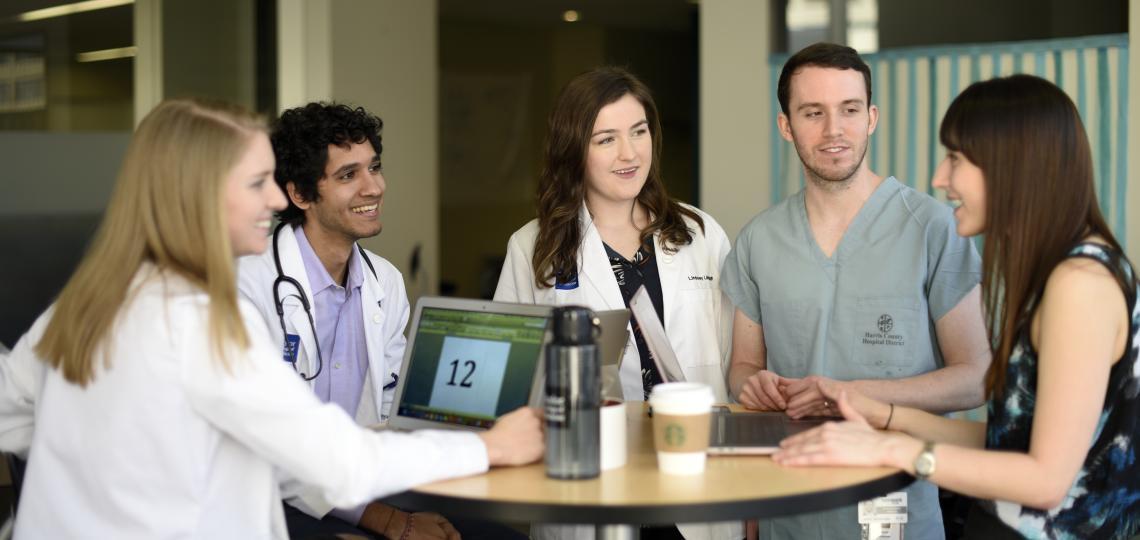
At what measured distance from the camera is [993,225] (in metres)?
1.92

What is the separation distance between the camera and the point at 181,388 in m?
1.73

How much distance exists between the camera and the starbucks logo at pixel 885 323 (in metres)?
2.58

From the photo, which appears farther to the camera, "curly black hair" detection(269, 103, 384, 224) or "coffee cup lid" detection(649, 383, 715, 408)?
"curly black hair" detection(269, 103, 384, 224)

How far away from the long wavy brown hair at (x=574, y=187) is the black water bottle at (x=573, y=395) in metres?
1.04

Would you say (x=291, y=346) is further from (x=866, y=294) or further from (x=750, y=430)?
(x=866, y=294)

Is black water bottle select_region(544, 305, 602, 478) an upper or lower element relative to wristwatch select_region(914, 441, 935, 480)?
upper

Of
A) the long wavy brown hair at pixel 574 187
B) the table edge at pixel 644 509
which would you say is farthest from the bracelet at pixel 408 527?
the table edge at pixel 644 509

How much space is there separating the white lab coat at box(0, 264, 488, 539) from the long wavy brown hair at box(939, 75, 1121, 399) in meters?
0.91

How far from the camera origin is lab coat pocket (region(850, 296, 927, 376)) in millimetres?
2570

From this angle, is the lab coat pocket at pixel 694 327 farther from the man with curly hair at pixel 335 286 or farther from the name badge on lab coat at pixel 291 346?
the name badge on lab coat at pixel 291 346

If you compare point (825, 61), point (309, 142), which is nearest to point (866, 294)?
point (825, 61)

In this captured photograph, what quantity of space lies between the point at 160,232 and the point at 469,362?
0.61m

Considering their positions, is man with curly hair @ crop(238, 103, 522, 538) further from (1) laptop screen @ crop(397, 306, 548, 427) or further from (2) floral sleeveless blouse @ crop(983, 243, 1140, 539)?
(2) floral sleeveless blouse @ crop(983, 243, 1140, 539)

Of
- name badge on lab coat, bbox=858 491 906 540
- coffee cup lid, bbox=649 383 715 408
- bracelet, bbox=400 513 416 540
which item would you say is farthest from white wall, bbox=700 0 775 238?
coffee cup lid, bbox=649 383 715 408
